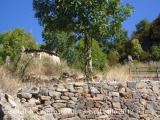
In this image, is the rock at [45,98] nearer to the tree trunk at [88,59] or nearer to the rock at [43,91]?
the rock at [43,91]

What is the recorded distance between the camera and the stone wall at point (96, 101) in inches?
398

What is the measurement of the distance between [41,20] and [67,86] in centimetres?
429

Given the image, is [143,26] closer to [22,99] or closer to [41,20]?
[41,20]

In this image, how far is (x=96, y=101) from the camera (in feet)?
34.5

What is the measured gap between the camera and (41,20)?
13602mm

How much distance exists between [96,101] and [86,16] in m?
3.59

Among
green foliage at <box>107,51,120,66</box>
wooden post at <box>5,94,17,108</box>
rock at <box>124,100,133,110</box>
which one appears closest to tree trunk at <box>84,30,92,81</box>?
rock at <box>124,100,133,110</box>

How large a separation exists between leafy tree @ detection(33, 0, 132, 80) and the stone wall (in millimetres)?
1513

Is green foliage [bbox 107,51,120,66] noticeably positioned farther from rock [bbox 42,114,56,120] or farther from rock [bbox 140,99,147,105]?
rock [bbox 42,114,56,120]

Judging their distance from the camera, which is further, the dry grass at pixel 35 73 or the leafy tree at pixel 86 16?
the leafy tree at pixel 86 16

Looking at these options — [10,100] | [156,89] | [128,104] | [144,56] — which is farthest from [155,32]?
[10,100]

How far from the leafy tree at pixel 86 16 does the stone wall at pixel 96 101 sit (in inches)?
59.6

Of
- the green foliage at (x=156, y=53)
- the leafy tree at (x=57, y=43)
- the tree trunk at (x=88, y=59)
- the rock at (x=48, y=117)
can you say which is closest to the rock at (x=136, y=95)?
the tree trunk at (x=88, y=59)

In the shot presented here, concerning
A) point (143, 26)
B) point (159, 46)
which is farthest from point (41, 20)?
point (143, 26)
